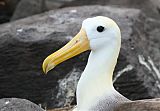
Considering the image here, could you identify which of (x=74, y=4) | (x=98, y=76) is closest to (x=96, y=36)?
(x=98, y=76)

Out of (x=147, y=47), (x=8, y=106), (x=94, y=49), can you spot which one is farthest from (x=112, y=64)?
(x=147, y=47)

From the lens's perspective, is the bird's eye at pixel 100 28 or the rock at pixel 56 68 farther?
the rock at pixel 56 68

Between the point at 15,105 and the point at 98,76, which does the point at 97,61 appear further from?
the point at 15,105

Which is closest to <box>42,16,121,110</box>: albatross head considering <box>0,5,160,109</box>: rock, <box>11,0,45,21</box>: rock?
<box>0,5,160,109</box>: rock

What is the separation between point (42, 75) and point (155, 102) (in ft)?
8.59

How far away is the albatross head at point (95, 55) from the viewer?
16.7ft

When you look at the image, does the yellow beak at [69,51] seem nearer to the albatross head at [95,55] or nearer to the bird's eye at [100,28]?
the albatross head at [95,55]

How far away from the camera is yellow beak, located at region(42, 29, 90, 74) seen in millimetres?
5152

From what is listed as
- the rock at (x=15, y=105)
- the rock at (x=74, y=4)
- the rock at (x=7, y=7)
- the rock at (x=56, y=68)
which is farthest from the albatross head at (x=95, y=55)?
the rock at (x=7, y=7)

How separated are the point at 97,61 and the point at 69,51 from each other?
251 millimetres

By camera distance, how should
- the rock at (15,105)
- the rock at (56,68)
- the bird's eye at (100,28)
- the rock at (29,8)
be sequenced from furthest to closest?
the rock at (29,8) < the rock at (56,68) < the rock at (15,105) < the bird's eye at (100,28)

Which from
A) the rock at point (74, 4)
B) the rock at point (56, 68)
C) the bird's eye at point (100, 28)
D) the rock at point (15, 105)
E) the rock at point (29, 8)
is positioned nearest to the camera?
the bird's eye at point (100, 28)

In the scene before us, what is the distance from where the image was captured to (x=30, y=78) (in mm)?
7348

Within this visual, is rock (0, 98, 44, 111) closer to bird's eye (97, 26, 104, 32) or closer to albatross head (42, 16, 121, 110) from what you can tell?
albatross head (42, 16, 121, 110)
